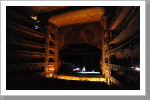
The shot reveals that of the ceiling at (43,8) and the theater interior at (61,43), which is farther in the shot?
the ceiling at (43,8)

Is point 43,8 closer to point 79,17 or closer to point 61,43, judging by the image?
point 79,17

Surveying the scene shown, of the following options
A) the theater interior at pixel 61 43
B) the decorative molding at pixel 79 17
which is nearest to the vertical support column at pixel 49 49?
the theater interior at pixel 61 43

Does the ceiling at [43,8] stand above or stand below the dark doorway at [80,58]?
above

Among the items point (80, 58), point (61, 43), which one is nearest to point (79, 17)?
point (61, 43)

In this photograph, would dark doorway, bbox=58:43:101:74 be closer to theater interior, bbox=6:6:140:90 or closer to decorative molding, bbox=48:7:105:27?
theater interior, bbox=6:6:140:90

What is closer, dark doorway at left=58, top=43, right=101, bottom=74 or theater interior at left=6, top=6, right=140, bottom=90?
theater interior at left=6, top=6, right=140, bottom=90

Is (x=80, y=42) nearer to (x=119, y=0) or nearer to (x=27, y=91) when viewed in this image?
(x=119, y=0)

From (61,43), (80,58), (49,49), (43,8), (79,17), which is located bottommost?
(80,58)

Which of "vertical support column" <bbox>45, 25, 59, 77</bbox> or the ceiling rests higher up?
the ceiling

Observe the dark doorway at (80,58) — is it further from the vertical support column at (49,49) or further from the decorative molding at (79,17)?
the decorative molding at (79,17)

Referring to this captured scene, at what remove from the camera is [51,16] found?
28.6ft

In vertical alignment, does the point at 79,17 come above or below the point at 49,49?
above

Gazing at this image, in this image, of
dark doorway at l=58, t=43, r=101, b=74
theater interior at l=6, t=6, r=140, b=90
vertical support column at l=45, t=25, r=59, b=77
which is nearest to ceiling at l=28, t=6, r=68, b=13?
theater interior at l=6, t=6, r=140, b=90

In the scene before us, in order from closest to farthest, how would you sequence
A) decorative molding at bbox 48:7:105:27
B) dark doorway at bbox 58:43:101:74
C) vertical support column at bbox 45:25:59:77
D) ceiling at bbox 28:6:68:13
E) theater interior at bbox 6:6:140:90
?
theater interior at bbox 6:6:140:90 → decorative molding at bbox 48:7:105:27 → ceiling at bbox 28:6:68:13 → vertical support column at bbox 45:25:59:77 → dark doorway at bbox 58:43:101:74
